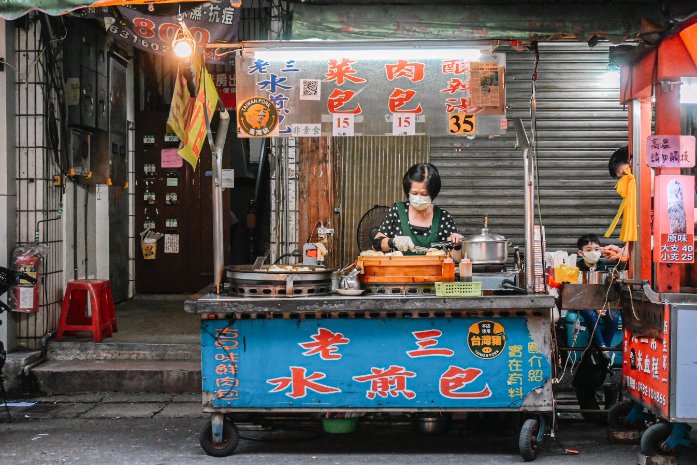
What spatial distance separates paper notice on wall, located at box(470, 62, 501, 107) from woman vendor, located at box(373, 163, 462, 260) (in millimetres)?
896

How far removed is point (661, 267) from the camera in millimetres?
6102

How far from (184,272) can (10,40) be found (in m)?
4.54

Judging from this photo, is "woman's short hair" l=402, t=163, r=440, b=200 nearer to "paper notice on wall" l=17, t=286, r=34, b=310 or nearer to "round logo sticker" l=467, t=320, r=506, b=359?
"round logo sticker" l=467, t=320, r=506, b=359

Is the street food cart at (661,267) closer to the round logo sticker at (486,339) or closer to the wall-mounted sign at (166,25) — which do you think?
the round logo sticker at (486,339)

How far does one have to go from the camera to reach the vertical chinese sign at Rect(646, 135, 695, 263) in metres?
6.01

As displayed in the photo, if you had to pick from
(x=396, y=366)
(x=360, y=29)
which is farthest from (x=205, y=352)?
(x=360, y=29)

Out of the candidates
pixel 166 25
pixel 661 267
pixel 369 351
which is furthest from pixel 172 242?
pixel 661 267

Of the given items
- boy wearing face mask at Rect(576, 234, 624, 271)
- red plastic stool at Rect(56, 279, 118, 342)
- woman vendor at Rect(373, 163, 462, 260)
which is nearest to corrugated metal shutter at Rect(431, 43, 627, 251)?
boy wearing face mask at Rect(576, 234, 624, 271)

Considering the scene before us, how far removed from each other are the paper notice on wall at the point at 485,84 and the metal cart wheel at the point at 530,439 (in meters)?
2.72

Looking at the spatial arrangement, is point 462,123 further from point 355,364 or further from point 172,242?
point 172,242

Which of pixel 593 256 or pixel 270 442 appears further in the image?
pixel 593 256

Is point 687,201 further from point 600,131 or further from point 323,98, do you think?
point 600,131

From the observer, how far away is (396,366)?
5934 millimetres

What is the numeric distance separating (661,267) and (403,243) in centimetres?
225
